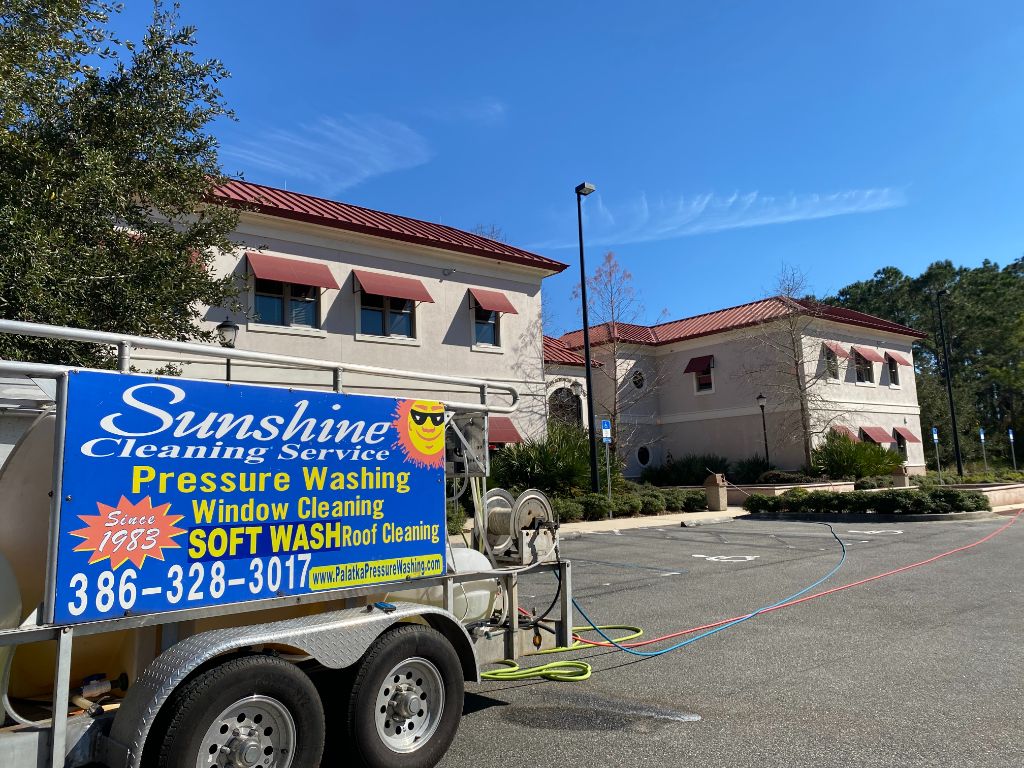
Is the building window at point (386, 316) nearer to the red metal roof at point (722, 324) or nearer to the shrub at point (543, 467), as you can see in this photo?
the shrub at point (543, 467)

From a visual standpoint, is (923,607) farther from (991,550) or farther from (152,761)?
(152,761)

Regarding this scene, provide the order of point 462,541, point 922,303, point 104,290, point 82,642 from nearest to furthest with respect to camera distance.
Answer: point 82,642
point 462,541
point 104,290
point 922,303

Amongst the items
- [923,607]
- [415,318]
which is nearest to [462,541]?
[923,607]

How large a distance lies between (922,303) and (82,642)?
79.9 meters

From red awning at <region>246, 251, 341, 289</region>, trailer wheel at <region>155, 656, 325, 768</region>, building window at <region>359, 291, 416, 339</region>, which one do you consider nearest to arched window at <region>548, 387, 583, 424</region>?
building window at <region>359, 291, 416, 339</region>

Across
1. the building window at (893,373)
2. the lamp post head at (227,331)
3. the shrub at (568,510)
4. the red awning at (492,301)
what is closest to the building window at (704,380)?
the building window at (893,373)

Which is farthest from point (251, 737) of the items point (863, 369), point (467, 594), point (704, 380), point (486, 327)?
point (863, 369)

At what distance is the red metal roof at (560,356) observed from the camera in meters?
32.2

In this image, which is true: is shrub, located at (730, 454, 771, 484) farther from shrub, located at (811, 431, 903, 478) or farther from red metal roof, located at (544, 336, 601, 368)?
red metal roof, located at (544, 336, 601, 368)

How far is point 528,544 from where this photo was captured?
5.86 metres

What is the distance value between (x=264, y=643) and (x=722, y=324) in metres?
35.9

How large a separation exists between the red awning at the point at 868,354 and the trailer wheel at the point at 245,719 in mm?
38336

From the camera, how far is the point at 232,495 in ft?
12.4

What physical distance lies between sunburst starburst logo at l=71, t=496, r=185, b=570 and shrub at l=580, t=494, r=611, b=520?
18473 millimetres
